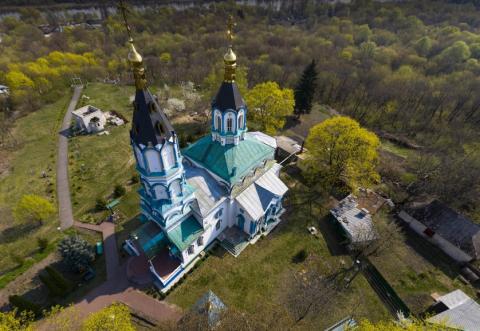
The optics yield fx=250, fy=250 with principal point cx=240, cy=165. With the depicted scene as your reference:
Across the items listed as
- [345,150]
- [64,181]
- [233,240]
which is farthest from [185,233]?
[64,181]

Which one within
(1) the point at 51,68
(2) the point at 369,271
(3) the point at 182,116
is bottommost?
(2) the point at 369,271

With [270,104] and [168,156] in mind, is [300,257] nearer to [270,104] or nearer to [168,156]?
[168,156]

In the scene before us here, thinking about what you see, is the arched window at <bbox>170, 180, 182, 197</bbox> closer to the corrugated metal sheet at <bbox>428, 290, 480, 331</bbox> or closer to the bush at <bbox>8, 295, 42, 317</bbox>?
the bush at <bbox>8, 295, 42, 317</bbox>

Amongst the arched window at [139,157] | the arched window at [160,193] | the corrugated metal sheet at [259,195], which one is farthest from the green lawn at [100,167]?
the corrugated metal sheet at [259,195]

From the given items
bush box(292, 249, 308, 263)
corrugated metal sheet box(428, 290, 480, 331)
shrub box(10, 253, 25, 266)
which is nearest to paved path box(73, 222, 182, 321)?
shrub box(10, 253, 25, 266)

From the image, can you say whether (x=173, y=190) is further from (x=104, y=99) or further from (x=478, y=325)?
(x=104, y=99)

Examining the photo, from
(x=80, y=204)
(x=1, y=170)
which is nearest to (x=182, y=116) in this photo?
(x=80, y=204)
